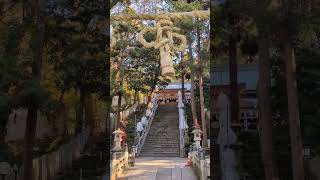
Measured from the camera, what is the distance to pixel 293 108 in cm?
584

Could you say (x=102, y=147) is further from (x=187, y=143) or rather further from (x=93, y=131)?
(x=187, y=143)

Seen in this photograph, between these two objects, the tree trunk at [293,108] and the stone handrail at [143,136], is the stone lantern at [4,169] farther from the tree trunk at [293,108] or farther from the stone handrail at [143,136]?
the tree trunk at [293,108]

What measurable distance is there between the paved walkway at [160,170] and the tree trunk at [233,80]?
1.44m

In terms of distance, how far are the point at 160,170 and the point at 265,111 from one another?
218cm

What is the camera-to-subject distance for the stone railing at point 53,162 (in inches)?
236

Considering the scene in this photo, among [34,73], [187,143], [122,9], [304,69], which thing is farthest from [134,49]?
[304,69]

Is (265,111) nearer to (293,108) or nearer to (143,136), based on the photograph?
(293,108)

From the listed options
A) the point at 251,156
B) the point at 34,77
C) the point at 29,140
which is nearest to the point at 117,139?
the point at 29,140

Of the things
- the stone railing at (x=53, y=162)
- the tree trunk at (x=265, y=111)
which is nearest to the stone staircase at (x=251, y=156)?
the tree trunk at (x=265, y=111)

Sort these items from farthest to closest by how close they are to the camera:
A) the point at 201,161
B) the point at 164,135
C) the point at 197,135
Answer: the point at 164,135
the point at 197,135
the point at 201,161

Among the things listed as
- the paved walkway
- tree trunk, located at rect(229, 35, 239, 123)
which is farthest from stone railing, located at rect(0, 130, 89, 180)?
tree trunk, located at rect(229, 35, 239, 123)

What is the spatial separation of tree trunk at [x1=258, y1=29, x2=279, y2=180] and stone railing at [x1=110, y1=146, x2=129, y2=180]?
7.79ft

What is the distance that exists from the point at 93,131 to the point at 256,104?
2036mm

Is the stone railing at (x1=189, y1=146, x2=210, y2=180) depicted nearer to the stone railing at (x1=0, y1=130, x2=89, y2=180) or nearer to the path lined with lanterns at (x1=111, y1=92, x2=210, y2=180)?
the path lined with lanterns at (x1=111, y1=92, x2=210, y2=180)
